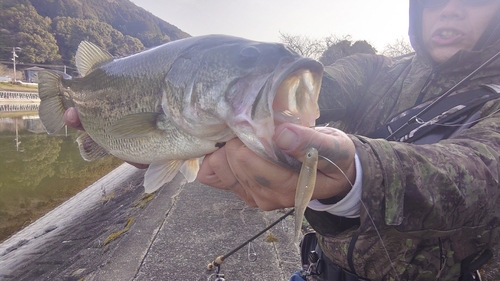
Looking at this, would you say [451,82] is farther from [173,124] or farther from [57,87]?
[57,87]

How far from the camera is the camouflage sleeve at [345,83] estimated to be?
286 cm

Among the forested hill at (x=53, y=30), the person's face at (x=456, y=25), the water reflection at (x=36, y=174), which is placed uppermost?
the person's face at (x=456, y=25)

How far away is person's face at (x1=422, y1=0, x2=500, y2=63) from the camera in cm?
252

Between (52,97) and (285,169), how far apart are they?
319 cm

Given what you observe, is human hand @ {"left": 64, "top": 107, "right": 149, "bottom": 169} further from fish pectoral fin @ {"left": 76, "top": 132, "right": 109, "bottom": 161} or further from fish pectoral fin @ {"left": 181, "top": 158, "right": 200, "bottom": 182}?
fish pectoral fin @ {"left": 181, "top": 158, "right": 200, "bottom": 182}

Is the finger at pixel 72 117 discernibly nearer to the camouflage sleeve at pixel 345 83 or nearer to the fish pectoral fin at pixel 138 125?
the fish pectoral fin at pixel 138 125

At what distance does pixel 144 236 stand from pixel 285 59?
381cm

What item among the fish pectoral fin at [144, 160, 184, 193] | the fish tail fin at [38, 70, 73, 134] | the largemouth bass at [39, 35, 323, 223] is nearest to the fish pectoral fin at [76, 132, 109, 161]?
the largemouth bass at [39, 35, 323, 223]

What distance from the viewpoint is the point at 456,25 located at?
8.46 ft

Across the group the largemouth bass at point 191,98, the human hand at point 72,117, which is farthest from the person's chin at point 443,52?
the human hand at point 72,117

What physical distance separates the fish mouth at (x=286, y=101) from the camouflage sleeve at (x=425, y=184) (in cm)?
27

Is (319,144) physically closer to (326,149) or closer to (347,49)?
(326,149)

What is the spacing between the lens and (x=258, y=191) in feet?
4.79

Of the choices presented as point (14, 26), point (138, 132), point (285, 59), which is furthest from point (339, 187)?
point (14, 26)
